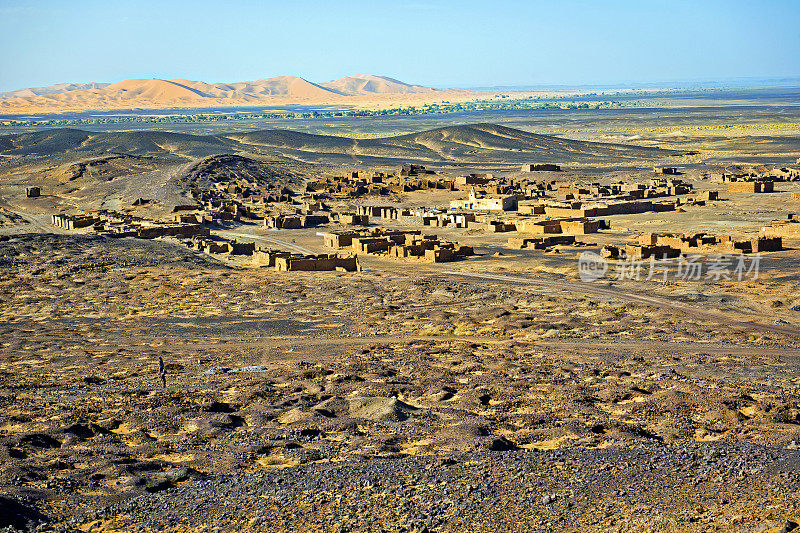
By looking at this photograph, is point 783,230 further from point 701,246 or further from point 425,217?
point 425,217

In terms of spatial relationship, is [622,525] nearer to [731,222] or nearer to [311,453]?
[311,453]

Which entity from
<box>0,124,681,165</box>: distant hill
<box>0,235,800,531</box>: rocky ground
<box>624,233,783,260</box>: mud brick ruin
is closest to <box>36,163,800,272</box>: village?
<box>624,233,783,260</box>: mud brick ruin

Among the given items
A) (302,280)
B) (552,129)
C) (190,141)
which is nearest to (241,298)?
(302,280)

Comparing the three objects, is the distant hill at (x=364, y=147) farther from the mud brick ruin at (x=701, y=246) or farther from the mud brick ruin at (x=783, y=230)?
the mud brick ruin at (x=701, y=246)

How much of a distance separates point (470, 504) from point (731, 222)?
46309 millimetres

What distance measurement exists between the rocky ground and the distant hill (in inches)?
3517

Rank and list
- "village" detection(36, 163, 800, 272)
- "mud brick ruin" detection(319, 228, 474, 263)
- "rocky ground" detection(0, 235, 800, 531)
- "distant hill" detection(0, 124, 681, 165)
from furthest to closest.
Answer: "distant hill" detection(0, 124, 681, 165), "mud brick ruin" detection(319, 228, 474, 263), "village" detection(36, 163, 800, 272), "rocky ground" detection(0, 235, 800, 531)

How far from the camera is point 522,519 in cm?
1282

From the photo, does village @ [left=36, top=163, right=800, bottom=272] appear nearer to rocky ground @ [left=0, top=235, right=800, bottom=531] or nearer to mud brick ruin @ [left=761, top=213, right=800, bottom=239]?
mud brick ruin @ [left=761, top=213, right=800, bottom=239]

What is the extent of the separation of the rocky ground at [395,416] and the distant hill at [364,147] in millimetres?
89338

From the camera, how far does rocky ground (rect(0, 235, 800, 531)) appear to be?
43.5 feet

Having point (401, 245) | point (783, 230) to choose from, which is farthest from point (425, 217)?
point (783, 230)

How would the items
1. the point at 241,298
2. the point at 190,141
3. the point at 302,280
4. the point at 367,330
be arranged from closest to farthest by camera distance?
the point at 367,330 < the point at 241,298 < the point at 302,280 < the point at 190,141

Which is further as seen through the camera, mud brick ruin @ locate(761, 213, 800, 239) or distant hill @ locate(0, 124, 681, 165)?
distant hill @ locate(0, 124, 681, 165)
